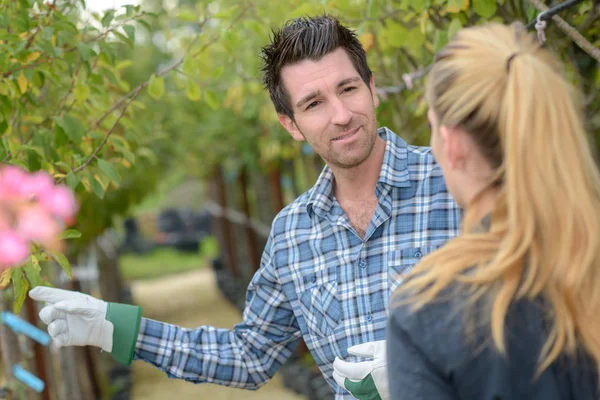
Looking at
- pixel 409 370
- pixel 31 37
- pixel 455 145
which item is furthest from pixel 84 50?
pixel 409 370

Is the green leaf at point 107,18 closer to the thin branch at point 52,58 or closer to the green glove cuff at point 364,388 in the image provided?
the thin branch at point 52,58

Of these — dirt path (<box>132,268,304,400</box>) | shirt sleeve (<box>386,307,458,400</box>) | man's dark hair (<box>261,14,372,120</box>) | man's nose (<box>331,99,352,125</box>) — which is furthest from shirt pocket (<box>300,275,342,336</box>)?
dirt path (<box>132,268,304,400</box>)

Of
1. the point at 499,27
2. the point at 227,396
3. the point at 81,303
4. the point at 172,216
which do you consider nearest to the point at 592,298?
the point at 499,27

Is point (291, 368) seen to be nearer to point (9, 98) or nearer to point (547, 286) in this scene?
point (9, 98)

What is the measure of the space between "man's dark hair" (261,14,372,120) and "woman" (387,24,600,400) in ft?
3.66

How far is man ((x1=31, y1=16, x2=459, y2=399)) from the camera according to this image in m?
2.31

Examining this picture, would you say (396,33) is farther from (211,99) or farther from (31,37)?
(31,37)

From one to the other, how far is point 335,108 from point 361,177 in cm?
23

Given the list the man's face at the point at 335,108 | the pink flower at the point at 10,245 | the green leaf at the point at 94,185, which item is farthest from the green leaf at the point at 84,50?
the pink flower at the point at 10,245

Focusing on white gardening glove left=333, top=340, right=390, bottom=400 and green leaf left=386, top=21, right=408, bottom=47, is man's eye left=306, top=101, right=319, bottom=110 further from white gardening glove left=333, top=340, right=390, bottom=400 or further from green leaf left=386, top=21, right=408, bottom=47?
green leaf left=386, top=21, right=408, bottom=47

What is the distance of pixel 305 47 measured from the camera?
2473mm

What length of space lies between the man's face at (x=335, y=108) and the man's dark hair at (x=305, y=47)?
0.08 feet

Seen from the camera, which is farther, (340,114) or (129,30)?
(129,30)

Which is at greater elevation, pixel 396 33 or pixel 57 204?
pixel 396 33
